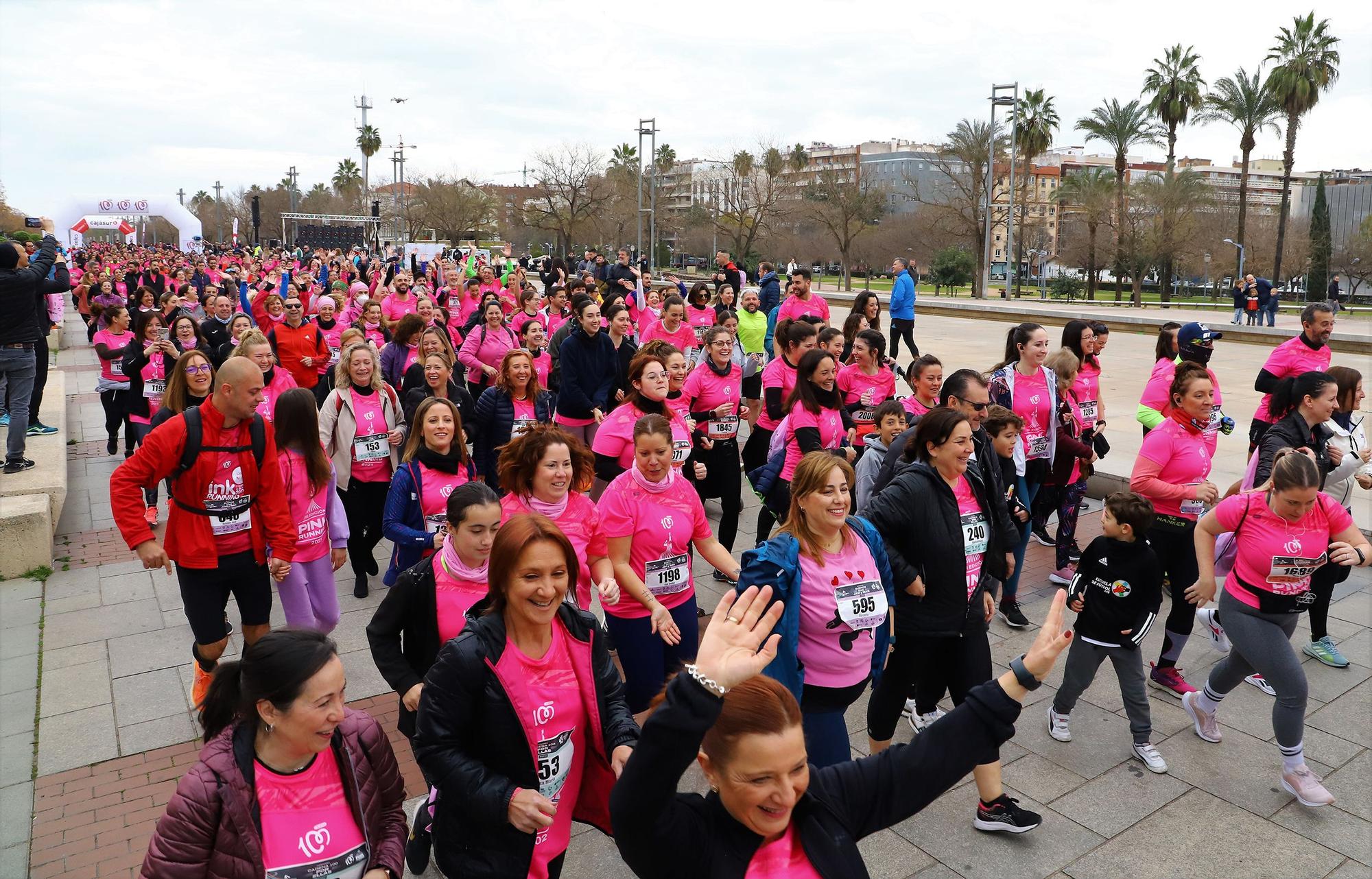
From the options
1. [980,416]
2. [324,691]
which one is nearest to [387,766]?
[324,691]

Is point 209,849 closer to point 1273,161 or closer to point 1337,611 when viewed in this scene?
point 1337,611

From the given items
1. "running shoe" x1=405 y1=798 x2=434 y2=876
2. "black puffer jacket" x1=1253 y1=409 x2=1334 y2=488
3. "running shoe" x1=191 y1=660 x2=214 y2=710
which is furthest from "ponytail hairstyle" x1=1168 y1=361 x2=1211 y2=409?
"running shoe" x1=191 y1=660 x2=214 y2=710

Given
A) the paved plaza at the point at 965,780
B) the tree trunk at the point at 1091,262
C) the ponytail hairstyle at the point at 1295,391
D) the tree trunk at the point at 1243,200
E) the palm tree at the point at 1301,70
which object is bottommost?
the paved plaza at the point at 965,780

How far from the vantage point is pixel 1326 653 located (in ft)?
19.9

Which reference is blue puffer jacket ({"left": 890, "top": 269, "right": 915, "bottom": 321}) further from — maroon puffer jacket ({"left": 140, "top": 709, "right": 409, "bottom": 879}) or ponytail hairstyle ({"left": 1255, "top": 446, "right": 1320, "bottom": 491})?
maroon puffer jacket ({"left": 140, "top": 709, "right": 409, "bottom": 879})

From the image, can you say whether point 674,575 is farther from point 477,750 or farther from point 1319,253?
point 1319,253

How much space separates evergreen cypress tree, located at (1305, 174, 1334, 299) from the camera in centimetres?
5141

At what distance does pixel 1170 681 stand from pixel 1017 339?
268cm

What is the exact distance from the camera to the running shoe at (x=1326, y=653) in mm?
6008

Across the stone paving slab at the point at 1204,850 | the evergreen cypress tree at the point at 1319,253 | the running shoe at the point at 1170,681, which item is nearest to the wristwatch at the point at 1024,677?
the stone paving slab at the point at 1204,850

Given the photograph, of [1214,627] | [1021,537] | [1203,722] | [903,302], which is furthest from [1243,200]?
[1203,722]

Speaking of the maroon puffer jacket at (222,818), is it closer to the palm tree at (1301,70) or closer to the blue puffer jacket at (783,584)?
the blue puffer jacket at (783,584)

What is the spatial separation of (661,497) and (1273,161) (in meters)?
169

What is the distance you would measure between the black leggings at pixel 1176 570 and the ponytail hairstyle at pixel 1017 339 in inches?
71.7
